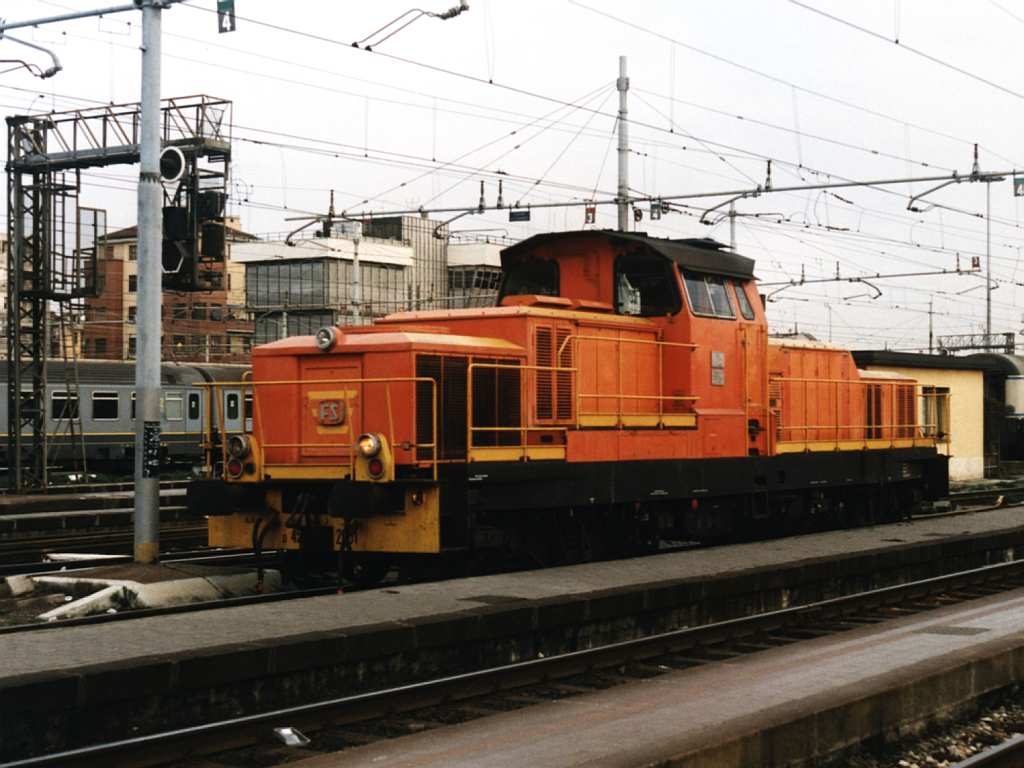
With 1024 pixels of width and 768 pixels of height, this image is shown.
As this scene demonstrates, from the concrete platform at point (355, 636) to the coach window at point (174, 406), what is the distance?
27.8m

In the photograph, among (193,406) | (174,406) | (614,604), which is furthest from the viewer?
(193,406)

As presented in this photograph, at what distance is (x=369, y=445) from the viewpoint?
12734mm

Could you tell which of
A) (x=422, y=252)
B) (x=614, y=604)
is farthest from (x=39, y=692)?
(x=422, y=252)

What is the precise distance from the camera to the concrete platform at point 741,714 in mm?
7258

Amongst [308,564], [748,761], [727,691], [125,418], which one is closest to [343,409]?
[308,564]

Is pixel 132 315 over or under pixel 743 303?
over

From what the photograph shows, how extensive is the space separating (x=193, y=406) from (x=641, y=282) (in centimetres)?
2784

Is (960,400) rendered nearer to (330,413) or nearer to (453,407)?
(453,407)

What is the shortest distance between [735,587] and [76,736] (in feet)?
24.6

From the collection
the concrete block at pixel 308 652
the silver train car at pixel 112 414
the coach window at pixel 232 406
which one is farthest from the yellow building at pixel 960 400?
the concrete block at pixel 308 652

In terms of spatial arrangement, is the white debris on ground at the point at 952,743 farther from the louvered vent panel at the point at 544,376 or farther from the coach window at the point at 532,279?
the coach window at the point at 532,279

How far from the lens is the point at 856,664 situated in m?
10.5

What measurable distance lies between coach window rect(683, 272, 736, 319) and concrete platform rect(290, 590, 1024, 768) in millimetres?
5940

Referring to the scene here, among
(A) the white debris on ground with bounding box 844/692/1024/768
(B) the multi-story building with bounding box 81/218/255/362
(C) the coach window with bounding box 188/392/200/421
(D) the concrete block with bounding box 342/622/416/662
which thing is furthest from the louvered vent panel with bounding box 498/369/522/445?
(B) the multi-story building with bounding box 81/218/255/362
